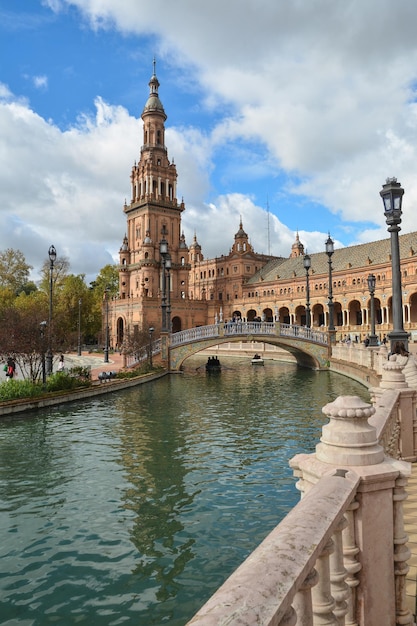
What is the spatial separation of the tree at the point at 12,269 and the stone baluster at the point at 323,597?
81.7m

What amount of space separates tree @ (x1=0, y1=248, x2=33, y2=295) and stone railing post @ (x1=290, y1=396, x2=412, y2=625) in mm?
80880

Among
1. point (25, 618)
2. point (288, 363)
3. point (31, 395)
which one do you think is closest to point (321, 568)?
point (25, 618)

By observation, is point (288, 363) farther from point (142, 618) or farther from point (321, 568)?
point (321, 568)

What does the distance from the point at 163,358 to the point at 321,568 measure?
120 ft

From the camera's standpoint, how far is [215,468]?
1270 cm

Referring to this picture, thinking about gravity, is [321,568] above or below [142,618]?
above

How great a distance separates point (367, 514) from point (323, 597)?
96cm

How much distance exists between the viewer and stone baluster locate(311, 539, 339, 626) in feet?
8.84

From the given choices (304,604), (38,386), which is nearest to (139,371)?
(38,386)

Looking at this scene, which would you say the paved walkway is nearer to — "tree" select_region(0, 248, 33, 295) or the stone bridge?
the stone bridge

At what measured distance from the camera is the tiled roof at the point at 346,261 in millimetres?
63844

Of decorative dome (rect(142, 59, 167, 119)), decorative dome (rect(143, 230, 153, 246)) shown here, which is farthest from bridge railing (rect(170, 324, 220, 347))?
decorative dome (rect(142, 59, 167, 119))

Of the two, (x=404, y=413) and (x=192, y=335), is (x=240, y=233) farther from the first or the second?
(x=404, y=413)

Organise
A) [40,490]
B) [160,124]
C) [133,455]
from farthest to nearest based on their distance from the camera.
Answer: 1. [160,124]
2. [133,455]
3. [40,490]
